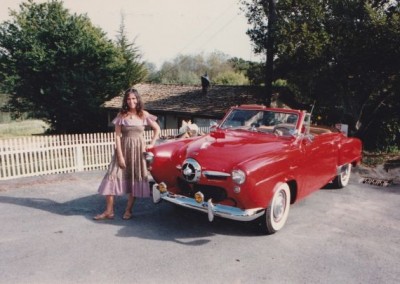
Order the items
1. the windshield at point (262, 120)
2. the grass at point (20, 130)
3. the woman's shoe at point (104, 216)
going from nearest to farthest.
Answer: the woman's shoe at point (104, 216) < the windshield at point (262, 120) < the grass at point (20, 130)

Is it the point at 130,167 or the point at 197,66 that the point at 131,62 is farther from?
the point at 197,66

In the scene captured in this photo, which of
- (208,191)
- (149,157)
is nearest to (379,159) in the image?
(208,191)

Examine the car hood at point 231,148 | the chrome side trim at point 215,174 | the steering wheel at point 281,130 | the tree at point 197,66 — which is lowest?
the chrome side trim at point 215,174

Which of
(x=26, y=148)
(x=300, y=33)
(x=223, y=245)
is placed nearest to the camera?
(x=223, y=245)

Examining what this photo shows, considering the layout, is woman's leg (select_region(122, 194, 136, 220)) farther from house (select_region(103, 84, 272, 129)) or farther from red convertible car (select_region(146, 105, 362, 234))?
house (select_region(103, 84, 272, 129))

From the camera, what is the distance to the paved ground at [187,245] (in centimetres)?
380

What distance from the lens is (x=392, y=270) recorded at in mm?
4008

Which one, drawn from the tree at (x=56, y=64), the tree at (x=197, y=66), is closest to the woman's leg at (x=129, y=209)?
the tree at (x=56, y=64)

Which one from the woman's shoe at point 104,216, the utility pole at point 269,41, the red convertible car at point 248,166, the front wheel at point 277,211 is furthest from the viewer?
the utility pole at point 269,41

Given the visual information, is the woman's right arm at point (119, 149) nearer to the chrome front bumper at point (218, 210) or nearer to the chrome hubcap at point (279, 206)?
the chrome front bumper at point (218, 210)

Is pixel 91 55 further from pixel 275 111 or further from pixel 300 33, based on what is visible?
A: pixel 275 111

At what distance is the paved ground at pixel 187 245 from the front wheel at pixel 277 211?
5.3 inches

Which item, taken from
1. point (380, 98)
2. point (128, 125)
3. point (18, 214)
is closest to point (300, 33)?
point (380, 98)

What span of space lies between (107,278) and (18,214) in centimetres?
279
